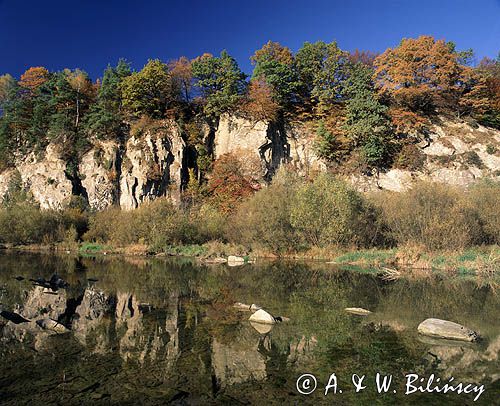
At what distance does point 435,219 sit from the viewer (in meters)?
27.5

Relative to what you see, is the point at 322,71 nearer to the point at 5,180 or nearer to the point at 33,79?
the point at 33,79

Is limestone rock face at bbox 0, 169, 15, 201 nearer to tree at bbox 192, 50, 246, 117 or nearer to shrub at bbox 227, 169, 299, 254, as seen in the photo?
tree at bbox 192, 50, 246, 117

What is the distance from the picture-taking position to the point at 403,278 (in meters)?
22.4

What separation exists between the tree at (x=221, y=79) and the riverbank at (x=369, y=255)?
23.8 metres

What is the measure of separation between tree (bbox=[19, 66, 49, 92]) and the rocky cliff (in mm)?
11790

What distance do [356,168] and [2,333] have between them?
46103 mm

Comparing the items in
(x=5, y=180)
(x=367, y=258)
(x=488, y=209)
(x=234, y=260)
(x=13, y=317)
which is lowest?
(x=234, y=260)

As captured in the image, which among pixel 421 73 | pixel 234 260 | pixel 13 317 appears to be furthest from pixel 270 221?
pixel 421 73

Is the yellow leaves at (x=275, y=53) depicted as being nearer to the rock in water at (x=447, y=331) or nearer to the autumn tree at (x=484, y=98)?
the autumn tree at (x=484, y=98)

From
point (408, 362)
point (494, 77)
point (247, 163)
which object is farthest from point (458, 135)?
point (408, 362)

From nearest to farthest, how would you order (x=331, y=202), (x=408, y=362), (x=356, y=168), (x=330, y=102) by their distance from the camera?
(x=408, y=362)
(x=331, y=202)
(x=356, y=168)
(x=330, y=102)

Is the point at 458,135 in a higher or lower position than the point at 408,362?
higher

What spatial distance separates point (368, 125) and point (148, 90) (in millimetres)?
30510

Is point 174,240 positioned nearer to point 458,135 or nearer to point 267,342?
point 267,342
